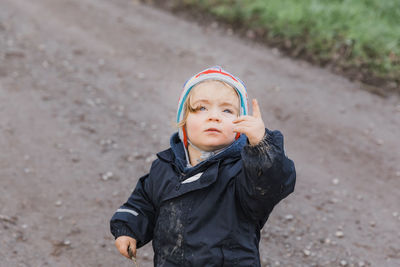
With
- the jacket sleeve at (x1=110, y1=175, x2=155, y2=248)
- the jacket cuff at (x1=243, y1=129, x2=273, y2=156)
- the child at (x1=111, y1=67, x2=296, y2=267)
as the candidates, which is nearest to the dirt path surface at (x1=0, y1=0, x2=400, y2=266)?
the jacket sleeve at (x1=110, y1=175, x2=155, y2=248)

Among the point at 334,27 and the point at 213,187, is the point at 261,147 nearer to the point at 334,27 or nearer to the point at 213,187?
the point at 213,187

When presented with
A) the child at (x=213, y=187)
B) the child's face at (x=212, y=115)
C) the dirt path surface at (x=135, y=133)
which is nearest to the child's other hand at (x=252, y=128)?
the child at (x=213, y=187)

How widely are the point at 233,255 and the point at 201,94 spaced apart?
765mm

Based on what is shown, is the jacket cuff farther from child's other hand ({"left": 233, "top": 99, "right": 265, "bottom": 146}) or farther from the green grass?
the green grass

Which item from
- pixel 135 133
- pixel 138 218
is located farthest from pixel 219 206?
pixel 135 133

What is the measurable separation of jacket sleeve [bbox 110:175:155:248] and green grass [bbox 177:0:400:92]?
5.18m

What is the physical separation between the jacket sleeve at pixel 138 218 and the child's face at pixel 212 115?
0.43 meters

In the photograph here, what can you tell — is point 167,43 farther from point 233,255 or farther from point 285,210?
point 233,255

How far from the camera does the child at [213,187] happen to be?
2.21m

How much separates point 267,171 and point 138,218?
83 centimetres

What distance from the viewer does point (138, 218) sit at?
2.64 m

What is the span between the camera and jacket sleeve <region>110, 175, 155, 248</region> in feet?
8.63

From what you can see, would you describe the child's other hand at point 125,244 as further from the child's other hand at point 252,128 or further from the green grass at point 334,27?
the green grass at point 334,27

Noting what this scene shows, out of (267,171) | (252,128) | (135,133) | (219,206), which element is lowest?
(135,133)
